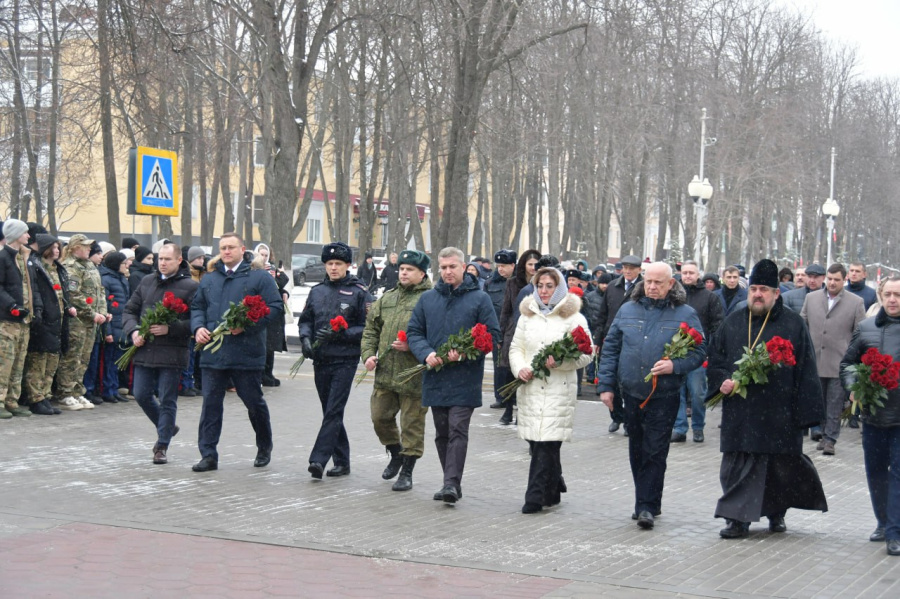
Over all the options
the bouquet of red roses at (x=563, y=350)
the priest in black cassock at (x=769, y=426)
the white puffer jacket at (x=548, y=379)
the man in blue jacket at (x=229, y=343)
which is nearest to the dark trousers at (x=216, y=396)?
the man in blue jacket at (x=229, y=343)

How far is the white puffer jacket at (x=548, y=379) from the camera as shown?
863 cm

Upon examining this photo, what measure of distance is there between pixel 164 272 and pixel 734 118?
4504 cm

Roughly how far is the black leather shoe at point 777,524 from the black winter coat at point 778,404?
55cm

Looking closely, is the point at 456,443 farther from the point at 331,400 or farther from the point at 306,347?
the point at 306,347

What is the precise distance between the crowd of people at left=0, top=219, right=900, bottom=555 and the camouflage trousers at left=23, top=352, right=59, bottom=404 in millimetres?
26

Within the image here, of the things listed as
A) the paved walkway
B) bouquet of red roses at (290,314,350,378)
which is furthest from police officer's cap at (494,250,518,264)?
bouquet of red roses at (290,314,350,378)

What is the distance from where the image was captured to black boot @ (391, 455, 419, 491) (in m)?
9.47

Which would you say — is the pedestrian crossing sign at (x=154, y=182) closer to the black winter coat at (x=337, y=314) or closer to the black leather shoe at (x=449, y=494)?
the black winter coat at (x=337, y=314)

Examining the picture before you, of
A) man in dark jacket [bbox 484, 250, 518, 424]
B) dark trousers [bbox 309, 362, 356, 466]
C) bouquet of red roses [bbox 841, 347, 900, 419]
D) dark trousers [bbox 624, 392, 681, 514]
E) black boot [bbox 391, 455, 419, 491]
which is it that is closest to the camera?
bouquet of red roses [bbox 841, 347, 900, 419]

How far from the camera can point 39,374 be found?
13.6 m

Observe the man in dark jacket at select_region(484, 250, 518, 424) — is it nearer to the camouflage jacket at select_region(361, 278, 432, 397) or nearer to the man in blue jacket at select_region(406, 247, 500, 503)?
the camouflage jacket at select_region(361, 278, 432, 397)

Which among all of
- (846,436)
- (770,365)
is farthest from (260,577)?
(846,436)

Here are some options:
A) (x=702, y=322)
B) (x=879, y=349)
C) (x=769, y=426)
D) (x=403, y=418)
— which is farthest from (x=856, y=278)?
(x=403, y=418)

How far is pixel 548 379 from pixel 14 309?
6828 mm
